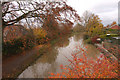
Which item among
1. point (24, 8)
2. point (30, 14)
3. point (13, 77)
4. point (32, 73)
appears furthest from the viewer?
point (32, 73)

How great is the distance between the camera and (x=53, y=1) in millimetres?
1574

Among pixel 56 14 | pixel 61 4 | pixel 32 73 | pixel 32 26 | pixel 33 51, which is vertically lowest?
pixel 32 73

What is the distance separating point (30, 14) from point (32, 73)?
2.87 metres

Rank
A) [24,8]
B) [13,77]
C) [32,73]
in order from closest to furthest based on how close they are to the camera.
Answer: [24,8] < [13,77] < [32,73]

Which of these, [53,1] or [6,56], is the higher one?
[53,1]

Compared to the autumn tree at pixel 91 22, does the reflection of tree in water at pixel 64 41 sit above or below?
below

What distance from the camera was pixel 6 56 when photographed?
4.51 m

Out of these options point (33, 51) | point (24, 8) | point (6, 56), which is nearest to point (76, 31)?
point (24, 8)

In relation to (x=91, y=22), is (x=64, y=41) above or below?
below

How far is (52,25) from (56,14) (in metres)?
0.26

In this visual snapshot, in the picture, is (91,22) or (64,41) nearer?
(64,41)

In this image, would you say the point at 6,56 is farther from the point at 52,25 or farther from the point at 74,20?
the point at 74,20

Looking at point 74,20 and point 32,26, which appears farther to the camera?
point 32,26

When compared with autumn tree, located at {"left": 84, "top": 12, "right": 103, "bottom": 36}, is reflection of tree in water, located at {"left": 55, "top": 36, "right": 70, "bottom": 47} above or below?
below
